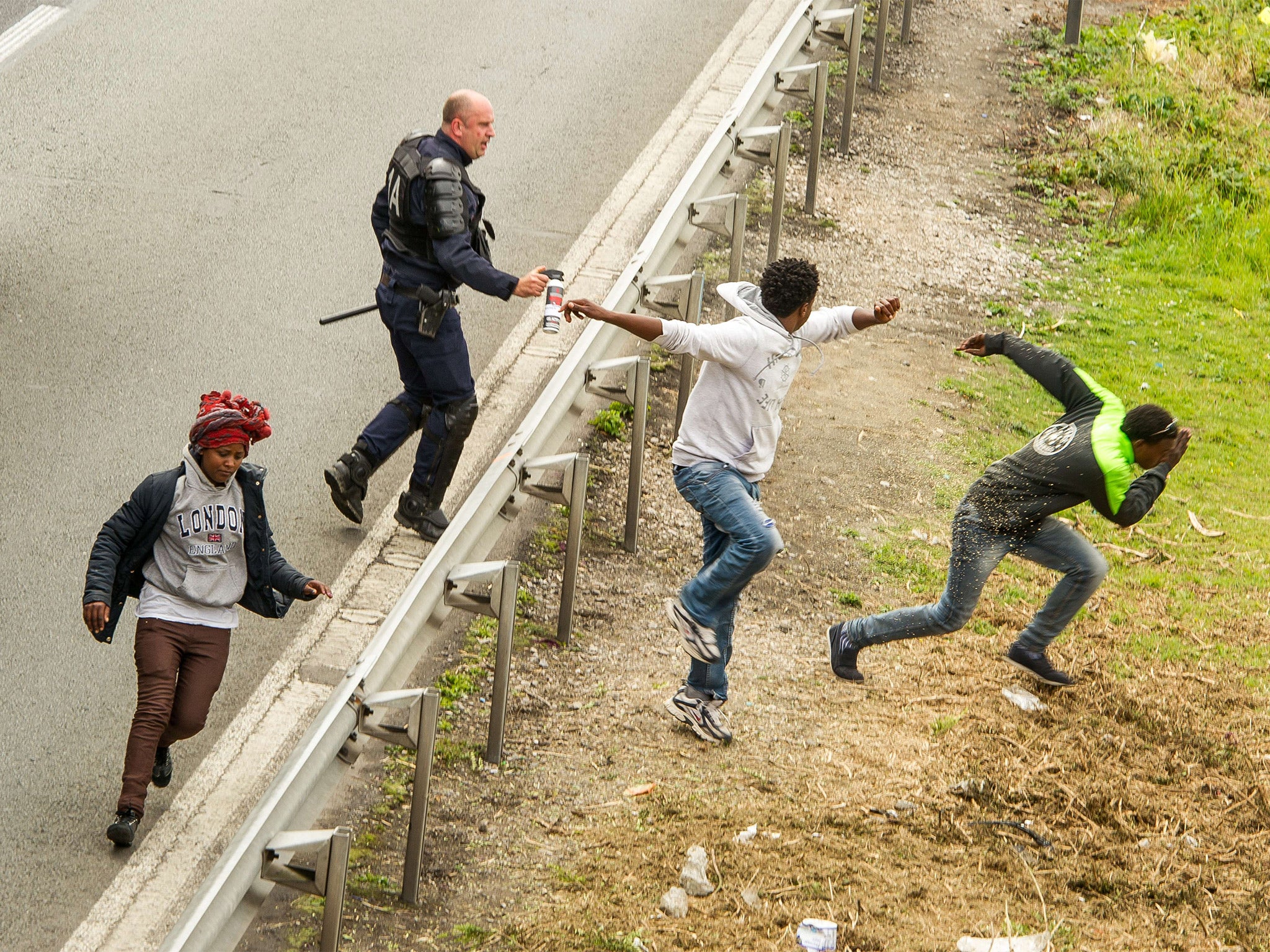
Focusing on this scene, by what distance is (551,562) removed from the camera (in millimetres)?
7551

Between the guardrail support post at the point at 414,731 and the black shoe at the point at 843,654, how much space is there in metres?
2.37

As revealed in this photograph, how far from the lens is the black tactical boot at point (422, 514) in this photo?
297 inches

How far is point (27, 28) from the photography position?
12.8 meters

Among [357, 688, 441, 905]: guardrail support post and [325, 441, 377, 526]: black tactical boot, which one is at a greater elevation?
[357, 688, 441, 905]: guardrail support post

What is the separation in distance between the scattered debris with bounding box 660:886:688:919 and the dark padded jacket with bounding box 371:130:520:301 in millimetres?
2833

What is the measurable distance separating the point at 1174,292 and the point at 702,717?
679 centimetres

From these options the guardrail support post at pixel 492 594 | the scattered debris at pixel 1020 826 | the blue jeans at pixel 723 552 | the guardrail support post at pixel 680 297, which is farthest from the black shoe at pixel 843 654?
the guardrail support post at pixel 492 594

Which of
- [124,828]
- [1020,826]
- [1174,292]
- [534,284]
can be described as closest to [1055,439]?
[1020,826]

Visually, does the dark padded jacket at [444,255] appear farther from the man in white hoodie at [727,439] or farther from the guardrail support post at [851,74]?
the guardrail support post at [851,74]

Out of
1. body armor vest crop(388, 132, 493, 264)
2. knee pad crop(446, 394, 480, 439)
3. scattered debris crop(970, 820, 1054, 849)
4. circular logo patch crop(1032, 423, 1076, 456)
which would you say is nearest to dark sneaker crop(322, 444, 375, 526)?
knee pad crop(446, 394, 480, 439)

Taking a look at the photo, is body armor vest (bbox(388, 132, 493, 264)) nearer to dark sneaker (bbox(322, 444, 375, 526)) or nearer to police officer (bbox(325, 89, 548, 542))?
police officer (bbox(325, 89, 548, 542))

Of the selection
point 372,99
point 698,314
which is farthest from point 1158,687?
point 372,99

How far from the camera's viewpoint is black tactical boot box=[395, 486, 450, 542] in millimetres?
7555

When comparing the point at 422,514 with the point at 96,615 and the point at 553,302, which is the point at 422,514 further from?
the point at 96,615
